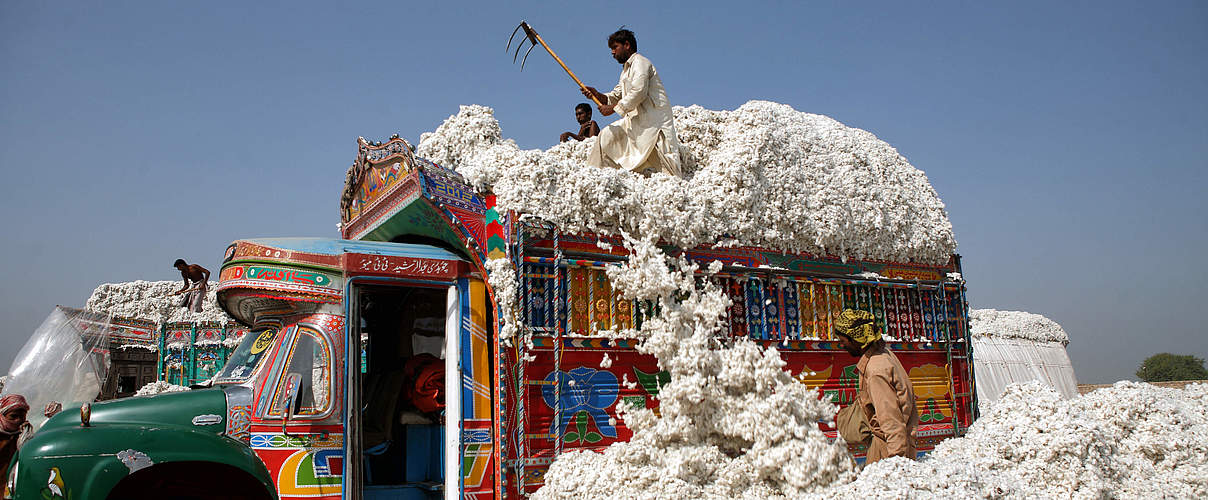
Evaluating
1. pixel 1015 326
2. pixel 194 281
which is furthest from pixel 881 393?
pixel 1015 326

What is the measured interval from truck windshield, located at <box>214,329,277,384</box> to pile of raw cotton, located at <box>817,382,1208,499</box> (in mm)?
3560

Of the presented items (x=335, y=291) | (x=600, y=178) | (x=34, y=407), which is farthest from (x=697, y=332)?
(x=34, y=407)

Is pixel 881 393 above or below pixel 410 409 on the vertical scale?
above

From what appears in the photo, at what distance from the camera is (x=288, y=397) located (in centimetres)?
454

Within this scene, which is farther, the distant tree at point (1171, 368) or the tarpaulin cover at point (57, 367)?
the distant tree at point (1171, 368)

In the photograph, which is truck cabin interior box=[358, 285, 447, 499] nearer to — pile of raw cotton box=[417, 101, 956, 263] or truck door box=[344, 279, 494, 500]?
truck door box=[344, 279, 494, 500]

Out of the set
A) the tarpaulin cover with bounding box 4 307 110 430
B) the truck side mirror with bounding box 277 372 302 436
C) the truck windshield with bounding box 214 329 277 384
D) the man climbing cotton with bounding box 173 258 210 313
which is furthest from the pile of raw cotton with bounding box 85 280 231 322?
the truck side mirror with bounding box 277 372 302 436

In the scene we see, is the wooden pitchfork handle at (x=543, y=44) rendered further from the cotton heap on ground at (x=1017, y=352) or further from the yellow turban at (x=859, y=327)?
the cotton heap on ground at (x=1017, y=352)

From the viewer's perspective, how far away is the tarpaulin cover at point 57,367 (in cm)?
981

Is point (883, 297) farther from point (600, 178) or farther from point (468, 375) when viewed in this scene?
point (468, 375)

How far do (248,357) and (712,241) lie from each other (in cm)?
333

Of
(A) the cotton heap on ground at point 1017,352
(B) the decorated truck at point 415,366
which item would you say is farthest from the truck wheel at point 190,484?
(A) the cotton heap on ground at point 1017,352

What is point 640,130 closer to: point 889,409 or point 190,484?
point 889,409

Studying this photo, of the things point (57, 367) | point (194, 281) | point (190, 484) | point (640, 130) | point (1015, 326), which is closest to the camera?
point (190, 484)
